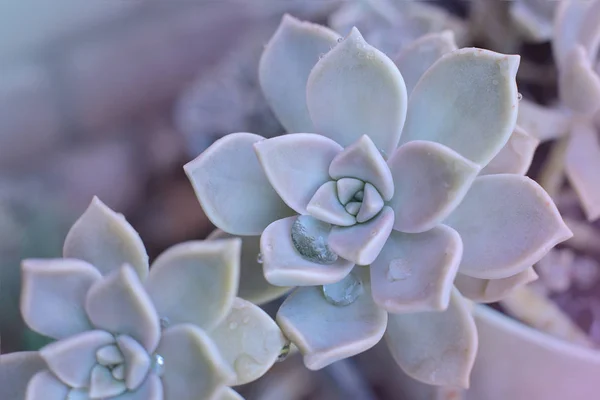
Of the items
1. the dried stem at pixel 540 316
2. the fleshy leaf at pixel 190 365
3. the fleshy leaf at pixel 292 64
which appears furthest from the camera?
the dried stem at pixel 540 316

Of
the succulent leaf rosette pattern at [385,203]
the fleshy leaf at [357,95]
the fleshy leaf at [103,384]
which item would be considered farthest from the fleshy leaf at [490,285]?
the fleshy leaf at [103,384]

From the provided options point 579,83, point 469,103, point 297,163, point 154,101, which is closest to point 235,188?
point 297,163

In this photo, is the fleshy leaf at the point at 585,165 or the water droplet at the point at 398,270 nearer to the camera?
the water droplet at the point at 398,270

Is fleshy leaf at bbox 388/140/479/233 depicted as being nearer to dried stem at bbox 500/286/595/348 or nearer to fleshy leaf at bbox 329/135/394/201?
fleshy leaf at bbox 329/135/394/201

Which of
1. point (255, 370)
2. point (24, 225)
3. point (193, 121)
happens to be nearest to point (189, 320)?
point (255, 370)

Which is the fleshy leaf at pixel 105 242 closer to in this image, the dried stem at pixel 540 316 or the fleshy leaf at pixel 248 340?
the fleshy leaf at pixel 248 340

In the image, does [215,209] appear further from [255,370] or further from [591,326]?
[591,326]
